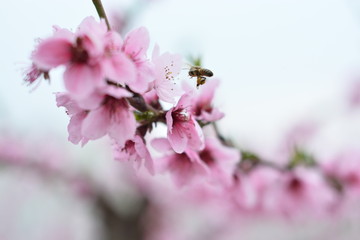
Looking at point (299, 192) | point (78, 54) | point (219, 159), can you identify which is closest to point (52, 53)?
point (78, 54)

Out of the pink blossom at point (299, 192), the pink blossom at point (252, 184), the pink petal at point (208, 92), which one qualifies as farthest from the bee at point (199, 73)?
the pink blossom at point (299, 192)

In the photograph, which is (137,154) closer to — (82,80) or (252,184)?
(82,80)

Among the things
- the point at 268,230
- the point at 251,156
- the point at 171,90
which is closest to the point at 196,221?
the point at 268,230

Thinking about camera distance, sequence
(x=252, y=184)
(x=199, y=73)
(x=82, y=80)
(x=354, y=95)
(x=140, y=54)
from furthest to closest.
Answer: (x=354, y=95), (x=252, y=184), (x=199, y=73), (x=140, y=54), (x=82, y=80)

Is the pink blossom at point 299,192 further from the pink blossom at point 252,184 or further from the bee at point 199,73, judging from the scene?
the bee at point 199,73

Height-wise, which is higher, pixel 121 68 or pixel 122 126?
pixel 121 68

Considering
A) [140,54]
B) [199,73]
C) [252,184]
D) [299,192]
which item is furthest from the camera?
[299,192]

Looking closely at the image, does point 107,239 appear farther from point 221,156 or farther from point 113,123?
point 113,123
